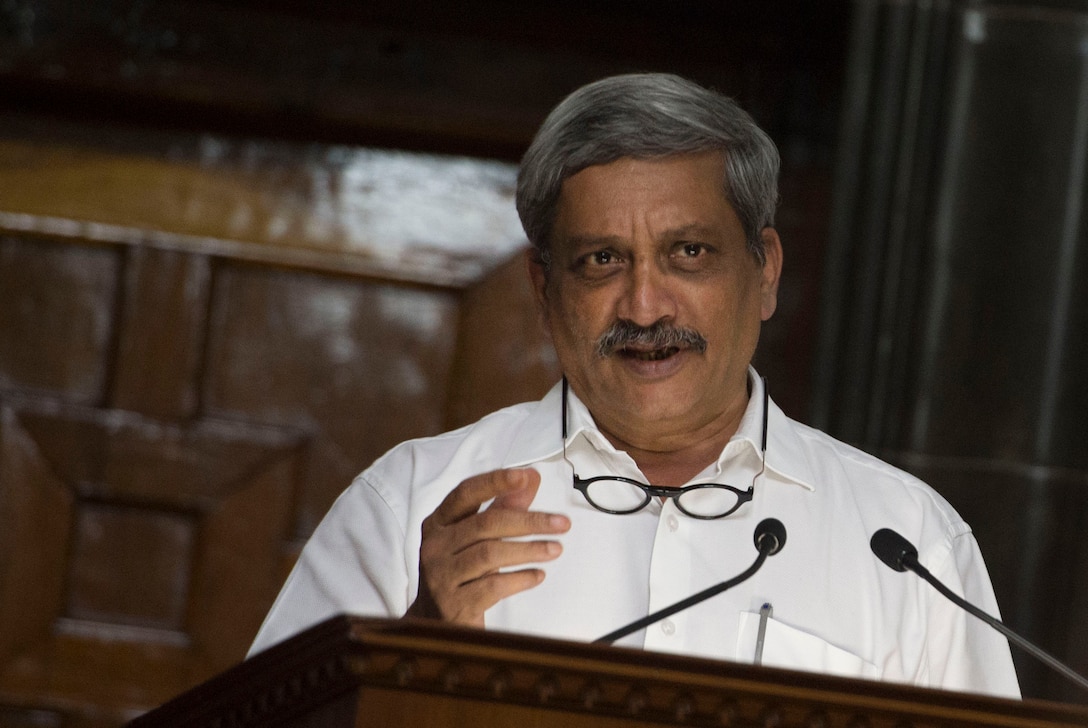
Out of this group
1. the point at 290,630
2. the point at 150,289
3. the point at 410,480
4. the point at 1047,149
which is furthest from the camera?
the point at 150,289

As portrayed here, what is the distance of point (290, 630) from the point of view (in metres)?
1.78

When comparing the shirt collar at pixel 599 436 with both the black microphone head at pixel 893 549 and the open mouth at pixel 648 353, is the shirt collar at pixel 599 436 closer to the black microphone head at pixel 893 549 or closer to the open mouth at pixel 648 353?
the open mouth at pixel 648 353

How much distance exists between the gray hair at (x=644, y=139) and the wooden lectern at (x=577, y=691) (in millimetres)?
954

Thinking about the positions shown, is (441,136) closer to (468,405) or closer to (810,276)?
(468,405)

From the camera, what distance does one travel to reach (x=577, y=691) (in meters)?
1.08

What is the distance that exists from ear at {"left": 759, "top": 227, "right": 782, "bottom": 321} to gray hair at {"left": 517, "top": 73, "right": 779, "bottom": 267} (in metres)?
0.03

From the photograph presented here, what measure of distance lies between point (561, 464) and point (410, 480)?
0.68 feet

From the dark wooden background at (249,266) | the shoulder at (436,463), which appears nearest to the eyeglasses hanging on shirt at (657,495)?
the shoulder at (436,463)

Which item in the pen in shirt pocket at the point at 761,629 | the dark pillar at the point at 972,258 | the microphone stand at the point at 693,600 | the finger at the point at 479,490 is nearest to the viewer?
the finger at the point at 479,490

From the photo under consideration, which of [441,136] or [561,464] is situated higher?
[441,136]

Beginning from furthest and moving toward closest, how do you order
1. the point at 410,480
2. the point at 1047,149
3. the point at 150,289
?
the point at 150,289 < the point at 1047,149 < the point at 410,480

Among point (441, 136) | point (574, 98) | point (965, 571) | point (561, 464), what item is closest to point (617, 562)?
point (561, 464)

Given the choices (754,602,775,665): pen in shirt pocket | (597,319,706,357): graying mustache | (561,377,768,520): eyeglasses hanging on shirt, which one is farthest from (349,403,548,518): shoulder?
(754,602,775,665): pen in shirt pocket

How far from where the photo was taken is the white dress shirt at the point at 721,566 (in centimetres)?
177
